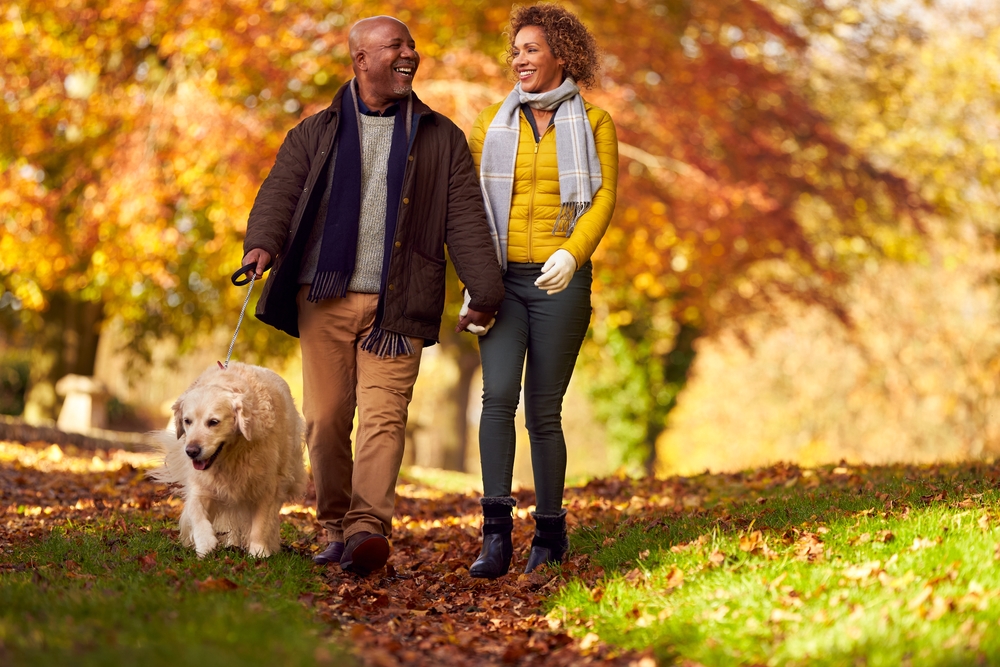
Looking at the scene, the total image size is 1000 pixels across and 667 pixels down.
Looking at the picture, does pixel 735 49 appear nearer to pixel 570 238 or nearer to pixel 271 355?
pixel 271 355

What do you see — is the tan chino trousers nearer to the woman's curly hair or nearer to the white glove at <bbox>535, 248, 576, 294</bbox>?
the white glove at <bbox>535, 248, 576, 294</bbox>

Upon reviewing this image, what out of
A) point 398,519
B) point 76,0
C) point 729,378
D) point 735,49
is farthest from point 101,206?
point 729,378

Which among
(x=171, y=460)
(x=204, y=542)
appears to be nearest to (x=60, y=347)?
(x=171, y=460)

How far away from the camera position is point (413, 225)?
4.71 metres

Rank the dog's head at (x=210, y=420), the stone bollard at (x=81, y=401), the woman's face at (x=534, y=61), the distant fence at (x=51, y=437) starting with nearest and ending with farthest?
the dog's head at (x=210, y=420)
the woman's face at (x=534, y=61)
the distant fence at (x=51, y=437)
the stone bollard at (x=81, y=401)

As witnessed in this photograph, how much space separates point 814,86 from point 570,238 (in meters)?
13.8

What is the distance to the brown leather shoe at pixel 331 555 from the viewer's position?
4.75m

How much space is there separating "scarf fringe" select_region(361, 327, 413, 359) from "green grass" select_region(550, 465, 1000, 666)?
1.30m

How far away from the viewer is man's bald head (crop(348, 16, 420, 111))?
4641 millimetres

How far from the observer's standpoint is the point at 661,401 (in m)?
17.4

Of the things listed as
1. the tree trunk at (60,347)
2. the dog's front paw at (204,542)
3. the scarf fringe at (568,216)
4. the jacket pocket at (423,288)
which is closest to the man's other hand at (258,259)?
the jacket pocket at (423,288)

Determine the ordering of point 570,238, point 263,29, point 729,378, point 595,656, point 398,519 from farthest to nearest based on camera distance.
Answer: point 729,378, point 263,29, point 398,519, point 570,238, point 595,656

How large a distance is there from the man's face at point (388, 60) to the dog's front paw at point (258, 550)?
2.14 metres

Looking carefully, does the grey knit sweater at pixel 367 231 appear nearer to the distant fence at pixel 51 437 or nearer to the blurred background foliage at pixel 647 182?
the blurred background foliage at pixel 647 182
